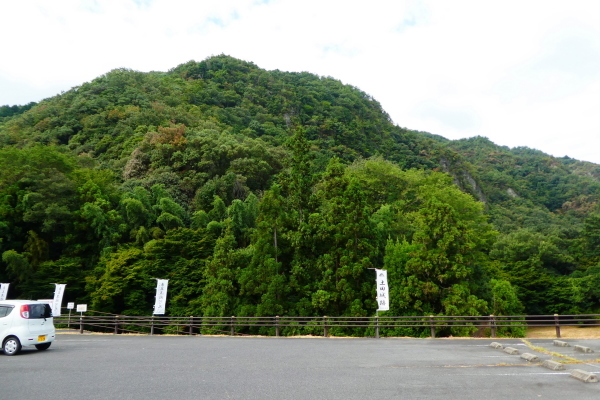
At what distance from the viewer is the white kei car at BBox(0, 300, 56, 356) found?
382 inches

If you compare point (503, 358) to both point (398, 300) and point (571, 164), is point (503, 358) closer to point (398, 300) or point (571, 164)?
point (398, 300)

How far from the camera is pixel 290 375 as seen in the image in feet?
22.9

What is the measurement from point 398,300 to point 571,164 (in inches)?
4171

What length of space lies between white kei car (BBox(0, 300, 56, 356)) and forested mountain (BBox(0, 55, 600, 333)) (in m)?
10.1

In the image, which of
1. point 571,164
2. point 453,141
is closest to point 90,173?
point 453,141

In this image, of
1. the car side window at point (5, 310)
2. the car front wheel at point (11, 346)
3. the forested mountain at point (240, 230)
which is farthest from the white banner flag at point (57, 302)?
the car front wheel at point (11, 346)

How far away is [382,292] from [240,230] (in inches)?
532

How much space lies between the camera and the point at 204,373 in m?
7.22

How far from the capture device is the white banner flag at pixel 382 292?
50.8ft

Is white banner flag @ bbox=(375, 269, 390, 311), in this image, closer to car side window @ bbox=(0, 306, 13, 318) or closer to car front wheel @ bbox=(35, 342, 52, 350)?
car front wheel @ bbox=(35, 342, 52, 350)

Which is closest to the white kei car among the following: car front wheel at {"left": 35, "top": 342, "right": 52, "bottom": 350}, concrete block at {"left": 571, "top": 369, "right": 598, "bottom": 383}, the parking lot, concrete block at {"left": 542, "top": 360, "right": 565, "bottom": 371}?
the parking lot

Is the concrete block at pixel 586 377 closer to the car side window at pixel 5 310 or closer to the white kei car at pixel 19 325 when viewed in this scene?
the white kei car at pixel 19 325

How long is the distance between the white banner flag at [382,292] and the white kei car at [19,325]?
35.3 feet

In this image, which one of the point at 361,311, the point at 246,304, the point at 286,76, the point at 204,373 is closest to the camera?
the point at 204,373
